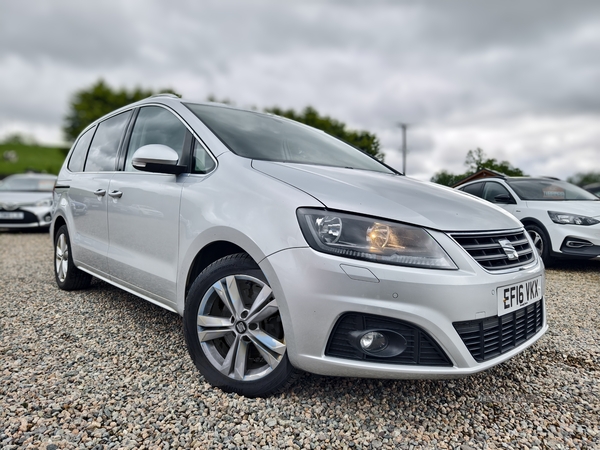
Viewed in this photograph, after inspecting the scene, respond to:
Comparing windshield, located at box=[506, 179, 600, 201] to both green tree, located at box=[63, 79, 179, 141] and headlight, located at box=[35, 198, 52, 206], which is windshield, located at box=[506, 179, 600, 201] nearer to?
headlight, located at box=[35, 198, 52, 206]

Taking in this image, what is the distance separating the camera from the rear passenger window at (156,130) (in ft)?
9.04

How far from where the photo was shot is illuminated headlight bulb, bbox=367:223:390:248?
6.04ft

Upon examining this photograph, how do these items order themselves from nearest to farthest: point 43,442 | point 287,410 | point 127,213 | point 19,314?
point 43,442, point 287,410, point 127,213, point 19,314

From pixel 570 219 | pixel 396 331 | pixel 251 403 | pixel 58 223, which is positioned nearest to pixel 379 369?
pixel 396 331

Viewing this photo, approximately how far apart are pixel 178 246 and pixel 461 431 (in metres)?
1.65

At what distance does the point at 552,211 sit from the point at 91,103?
3432cm

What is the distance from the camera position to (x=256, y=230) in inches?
79.2

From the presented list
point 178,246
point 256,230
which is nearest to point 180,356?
point 178,246

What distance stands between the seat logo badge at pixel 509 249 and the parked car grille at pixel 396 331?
1.97 feet

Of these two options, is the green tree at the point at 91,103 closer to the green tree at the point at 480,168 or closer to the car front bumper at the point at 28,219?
the car front bumper at the point at 28,219

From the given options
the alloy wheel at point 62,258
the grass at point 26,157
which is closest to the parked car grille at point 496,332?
the alloy wheel at point 62,258

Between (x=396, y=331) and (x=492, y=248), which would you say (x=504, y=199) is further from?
(x=396, y=331)

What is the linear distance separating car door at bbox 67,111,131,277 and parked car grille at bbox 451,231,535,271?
250 centimetres

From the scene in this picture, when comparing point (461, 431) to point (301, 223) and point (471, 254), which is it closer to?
point (471, 254)
